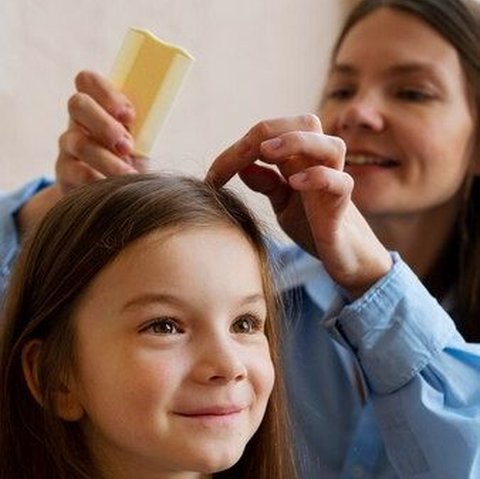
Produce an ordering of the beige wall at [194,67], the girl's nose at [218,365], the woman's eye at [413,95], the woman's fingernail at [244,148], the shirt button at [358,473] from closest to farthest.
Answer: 1. the girl's nose at [218,365]
2. the woman's fingernail at [244,148]
3. the shirt button at [358,473]
4. the woman's eye at [413,95]
5. the beige wall at [194,67]

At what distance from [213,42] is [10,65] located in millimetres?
280

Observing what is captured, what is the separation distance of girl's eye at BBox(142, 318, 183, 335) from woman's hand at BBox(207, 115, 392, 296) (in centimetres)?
13

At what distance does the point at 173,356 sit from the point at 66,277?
0.09 m

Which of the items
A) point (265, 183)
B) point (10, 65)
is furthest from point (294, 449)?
point (10, 65)

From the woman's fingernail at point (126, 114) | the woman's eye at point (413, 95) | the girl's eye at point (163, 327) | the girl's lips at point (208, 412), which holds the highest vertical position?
the woman's eye at point (413, 95)

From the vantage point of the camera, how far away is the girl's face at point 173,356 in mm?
551

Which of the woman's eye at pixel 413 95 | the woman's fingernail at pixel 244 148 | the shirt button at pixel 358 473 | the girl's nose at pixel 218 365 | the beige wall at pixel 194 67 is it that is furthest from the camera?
the beige wall at pixel 194 67

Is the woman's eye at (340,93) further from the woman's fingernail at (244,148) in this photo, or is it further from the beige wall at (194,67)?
the woman's fingernail at (244,148)

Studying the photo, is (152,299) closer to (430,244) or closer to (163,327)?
(163,327)

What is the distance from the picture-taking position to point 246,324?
1.96 feet

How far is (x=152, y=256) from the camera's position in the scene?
57 cm

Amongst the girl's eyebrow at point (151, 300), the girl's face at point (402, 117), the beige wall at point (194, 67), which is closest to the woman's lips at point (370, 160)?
the girl's face at point (402, 117)

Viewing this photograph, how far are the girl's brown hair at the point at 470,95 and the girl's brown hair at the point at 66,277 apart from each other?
30 centimetres

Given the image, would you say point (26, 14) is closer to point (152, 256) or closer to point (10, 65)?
point (10, 65)
